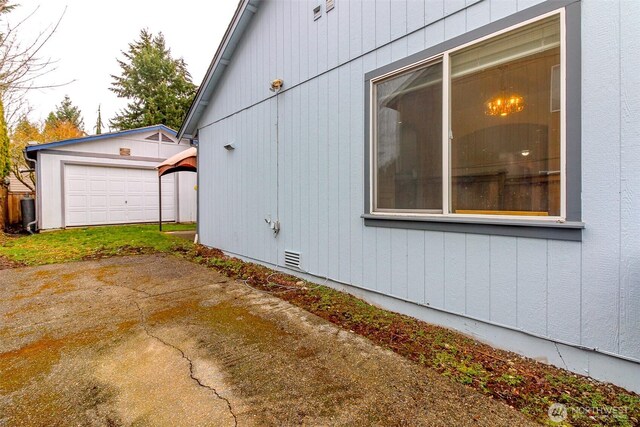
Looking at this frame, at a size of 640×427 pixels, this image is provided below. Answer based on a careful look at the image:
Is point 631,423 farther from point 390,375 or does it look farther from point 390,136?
point 390,136

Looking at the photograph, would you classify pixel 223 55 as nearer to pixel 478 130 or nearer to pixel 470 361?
pixel 478 130

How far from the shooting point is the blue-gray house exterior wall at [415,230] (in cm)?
188

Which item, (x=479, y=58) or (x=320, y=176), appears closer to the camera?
(x=479, y=58)

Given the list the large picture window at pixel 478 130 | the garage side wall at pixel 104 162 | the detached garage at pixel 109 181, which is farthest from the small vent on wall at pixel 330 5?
the garage side wall at pixel 104 162

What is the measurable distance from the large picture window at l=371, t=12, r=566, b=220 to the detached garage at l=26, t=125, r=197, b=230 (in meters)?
10.9

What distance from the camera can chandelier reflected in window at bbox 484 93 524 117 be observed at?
235 cm

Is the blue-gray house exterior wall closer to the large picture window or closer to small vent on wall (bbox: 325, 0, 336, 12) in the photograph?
small vent on wall (bbox: 325, 0, 336, 12)

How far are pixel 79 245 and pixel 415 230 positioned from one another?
Result: 780 centimetres

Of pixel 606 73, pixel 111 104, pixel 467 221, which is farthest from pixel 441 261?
pixel 111 104

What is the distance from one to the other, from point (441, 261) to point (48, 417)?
9.74 feet

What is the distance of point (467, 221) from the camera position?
2533 mm

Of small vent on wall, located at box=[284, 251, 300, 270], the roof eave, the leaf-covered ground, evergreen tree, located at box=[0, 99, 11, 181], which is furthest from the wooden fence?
small vent on wall, located at box=[284, 251, 300, 270]

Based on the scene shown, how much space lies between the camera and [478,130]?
8.37 ft

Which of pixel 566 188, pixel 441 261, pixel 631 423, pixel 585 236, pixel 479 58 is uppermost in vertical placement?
pixel 479 58
